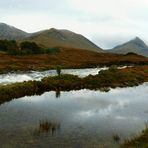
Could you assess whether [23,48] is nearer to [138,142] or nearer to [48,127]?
[48,127]

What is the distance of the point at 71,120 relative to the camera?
30.5 metres

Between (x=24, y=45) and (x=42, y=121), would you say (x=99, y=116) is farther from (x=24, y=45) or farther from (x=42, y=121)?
(x=24, y=45)

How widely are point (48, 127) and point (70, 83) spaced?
2861cm

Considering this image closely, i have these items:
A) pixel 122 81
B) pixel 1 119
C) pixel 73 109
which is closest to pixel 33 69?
pixel 122 81

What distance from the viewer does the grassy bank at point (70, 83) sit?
43.4 metres

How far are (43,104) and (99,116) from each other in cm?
803

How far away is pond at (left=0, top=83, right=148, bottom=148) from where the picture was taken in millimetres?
23672

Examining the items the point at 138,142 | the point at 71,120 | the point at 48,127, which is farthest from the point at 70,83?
the point at 138,142

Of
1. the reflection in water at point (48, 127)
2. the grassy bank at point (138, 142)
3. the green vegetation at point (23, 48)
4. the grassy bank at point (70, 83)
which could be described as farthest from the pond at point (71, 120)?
the green vegetation at point (23, 48)

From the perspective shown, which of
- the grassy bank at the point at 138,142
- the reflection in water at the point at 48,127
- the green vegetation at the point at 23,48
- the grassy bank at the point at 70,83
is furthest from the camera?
Result: the green vegetation at the point at 23,48

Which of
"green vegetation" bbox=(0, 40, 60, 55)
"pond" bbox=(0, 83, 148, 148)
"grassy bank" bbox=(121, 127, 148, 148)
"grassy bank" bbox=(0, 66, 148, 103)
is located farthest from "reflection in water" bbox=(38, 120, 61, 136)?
"green vegetation" bbox=(0, 40, 60, 55)

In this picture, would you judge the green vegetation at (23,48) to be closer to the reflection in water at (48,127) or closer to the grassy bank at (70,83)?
the grassy bank at (70,83)

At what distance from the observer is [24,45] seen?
144 m

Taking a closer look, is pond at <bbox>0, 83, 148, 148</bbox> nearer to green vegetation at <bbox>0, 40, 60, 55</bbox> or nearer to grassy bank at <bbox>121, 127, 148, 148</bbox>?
grassy bank at <bbox>121, 127, 148, 148</bbox>
